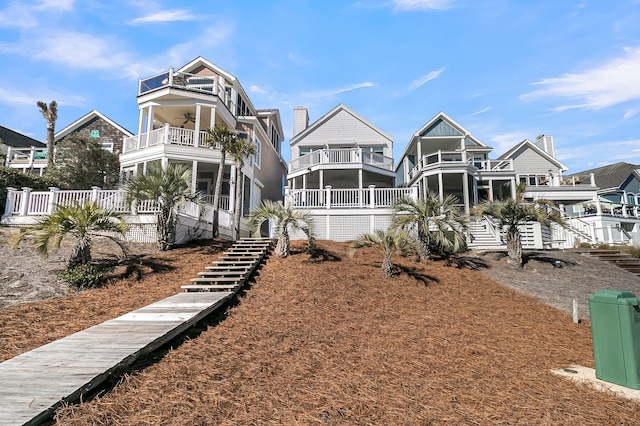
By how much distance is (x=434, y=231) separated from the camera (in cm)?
1221

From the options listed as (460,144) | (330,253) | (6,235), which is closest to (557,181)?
(460,144)

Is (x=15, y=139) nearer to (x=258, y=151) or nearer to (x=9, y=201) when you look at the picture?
(x=9, y=201)

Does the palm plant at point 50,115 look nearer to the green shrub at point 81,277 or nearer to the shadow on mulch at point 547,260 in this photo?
the green shrub at point 81,277

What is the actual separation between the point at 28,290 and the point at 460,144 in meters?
24.6

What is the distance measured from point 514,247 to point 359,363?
33.0ft

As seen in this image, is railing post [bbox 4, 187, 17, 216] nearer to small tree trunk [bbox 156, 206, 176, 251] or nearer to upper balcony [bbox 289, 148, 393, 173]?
small tree trunk [bbox 156, 206, 176, 251]

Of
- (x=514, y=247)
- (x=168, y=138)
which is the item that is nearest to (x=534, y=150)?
(x=514, y=247)

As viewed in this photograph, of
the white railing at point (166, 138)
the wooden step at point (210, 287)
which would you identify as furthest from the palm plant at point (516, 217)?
the white railing at point (166, 138)

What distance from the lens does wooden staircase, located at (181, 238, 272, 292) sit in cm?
802

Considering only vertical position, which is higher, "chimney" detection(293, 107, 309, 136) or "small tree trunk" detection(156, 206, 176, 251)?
"chimney" detection(293, 107, 309, 136)

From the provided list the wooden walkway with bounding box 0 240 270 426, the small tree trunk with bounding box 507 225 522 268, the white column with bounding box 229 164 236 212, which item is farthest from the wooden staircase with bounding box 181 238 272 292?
the small tree trunk with bounding box 507 225 522 268

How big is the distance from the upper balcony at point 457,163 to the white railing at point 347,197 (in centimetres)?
572

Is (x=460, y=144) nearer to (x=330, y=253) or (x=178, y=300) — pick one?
(x=330, y=253)

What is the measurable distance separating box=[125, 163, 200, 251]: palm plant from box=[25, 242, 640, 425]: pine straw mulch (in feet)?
11.1
